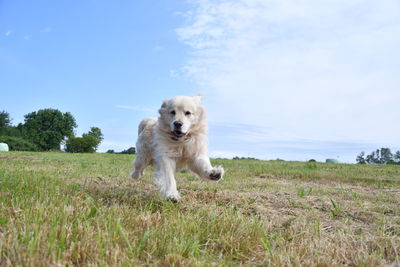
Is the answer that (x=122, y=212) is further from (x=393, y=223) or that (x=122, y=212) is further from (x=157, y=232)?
(x=393, y=223)

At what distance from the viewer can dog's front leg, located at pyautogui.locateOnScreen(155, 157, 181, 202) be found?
461 cm

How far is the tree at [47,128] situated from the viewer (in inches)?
2258

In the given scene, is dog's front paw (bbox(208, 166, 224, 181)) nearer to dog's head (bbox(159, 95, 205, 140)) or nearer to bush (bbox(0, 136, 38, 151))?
dog's head (bbox(159, 95, 205, 140))

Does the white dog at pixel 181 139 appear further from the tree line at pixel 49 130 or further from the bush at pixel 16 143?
the tree line at pixel 49 130

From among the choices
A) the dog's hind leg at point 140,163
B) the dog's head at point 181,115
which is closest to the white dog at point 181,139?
the dog's head at point 181,115

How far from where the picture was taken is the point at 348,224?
4.25 metres

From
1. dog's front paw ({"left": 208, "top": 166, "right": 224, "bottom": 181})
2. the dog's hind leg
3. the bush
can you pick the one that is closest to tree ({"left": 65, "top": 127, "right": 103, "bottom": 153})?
the bush

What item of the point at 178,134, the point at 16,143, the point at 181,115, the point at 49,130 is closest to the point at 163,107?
the point at 181,115

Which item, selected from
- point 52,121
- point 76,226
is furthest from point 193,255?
point 52,121

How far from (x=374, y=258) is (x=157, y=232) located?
1733 mm

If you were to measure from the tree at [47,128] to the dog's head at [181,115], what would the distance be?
5693 centimetres

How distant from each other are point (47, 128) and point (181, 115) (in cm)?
5914

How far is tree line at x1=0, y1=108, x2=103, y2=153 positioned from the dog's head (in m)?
55.6

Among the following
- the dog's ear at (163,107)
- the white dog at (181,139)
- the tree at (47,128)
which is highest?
the tree at (47,128)
